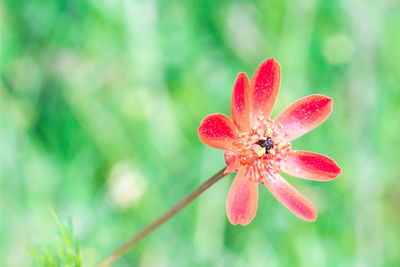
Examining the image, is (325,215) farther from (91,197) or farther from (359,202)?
(91,197)

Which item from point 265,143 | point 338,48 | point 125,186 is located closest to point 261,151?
point 265,143

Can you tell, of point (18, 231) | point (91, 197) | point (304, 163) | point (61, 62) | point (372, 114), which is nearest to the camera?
point (304, 163)

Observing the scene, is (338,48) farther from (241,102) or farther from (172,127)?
(241,102)

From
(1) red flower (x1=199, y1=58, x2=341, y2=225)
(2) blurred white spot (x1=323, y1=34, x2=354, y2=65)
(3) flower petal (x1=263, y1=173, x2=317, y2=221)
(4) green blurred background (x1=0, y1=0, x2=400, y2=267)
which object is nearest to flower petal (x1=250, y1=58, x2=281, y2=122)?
(1) red flower (x1=199, y1=58, x2=341, y2=225)

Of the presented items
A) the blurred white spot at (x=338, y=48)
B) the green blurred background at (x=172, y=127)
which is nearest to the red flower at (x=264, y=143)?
the green blurred background at (x=172, y=127)

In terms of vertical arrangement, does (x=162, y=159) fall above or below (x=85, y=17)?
below

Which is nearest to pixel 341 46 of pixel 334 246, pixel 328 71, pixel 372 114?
pixel 328 71

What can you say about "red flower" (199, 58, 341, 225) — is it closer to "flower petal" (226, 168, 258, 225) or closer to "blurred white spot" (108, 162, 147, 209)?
"flower petal" (226, 168, 258, 225)
